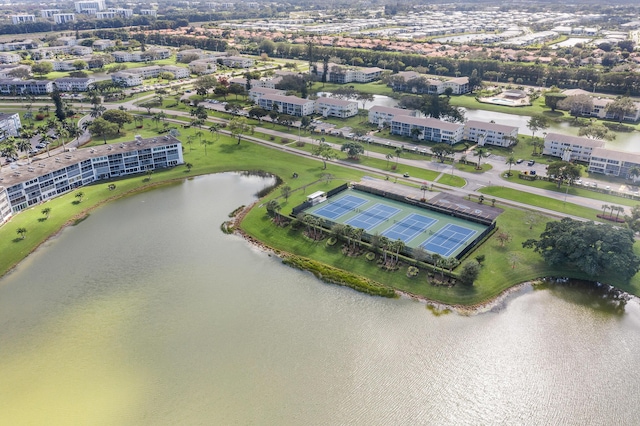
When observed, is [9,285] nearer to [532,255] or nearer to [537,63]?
[532,255]

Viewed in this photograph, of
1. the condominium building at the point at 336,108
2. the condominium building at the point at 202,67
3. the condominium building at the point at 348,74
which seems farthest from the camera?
the condominium building at the point at 202,67

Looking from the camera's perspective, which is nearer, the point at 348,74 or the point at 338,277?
the point at 338,277

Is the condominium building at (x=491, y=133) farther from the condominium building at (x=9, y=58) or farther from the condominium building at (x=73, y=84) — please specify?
the condominium building at (x=9, y=58)

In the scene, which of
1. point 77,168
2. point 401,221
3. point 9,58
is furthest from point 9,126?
point 9,58

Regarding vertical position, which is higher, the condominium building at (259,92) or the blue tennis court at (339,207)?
the condominium building at (259,92)

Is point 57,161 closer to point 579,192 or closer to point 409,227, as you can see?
point 409,227

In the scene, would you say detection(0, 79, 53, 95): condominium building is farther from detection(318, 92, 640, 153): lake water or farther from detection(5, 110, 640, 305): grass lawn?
detection(318, 92, 640, 153): lake water

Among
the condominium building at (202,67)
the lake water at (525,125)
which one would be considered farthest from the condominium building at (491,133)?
the condominium building at (202,67)
